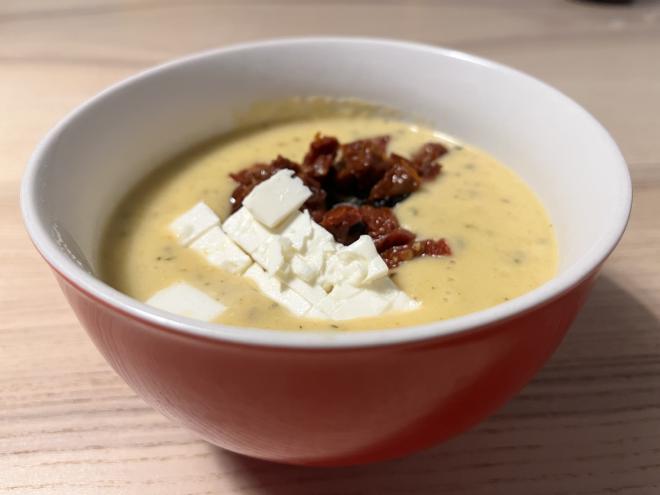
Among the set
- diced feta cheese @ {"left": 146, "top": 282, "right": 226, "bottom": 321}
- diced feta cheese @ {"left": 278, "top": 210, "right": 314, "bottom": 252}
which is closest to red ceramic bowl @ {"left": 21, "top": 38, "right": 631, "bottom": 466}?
diced feta cheese @ {"left": 146, "top": 282, "right": 226, "bottom": 321}

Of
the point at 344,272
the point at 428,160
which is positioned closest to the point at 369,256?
the point at 344,272

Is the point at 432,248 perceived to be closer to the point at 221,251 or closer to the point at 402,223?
the point at 402,223

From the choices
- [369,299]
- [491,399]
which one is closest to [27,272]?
[369,299]

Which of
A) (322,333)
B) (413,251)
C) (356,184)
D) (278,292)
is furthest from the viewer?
(356,184)

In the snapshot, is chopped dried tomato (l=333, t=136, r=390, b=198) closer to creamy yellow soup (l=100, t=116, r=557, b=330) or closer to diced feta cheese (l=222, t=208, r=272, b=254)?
creamy yellow soup (l=100, t=116, r=557, b=330)

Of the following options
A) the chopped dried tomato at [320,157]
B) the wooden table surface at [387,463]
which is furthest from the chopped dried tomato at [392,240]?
the wooden table surface at [387,463]

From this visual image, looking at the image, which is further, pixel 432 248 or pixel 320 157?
pixel 320 157

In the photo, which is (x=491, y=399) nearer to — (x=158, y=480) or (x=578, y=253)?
(x=578, y=253)
